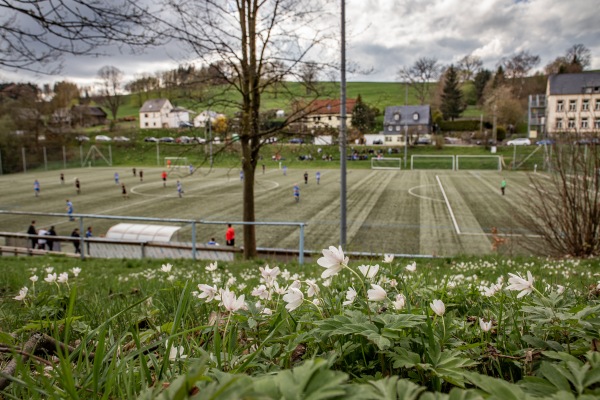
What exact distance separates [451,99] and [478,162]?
43277 millimetres

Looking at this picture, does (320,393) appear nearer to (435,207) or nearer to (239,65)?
(239,65)

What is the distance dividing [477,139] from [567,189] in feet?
260

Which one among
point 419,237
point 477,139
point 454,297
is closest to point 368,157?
point 477,139

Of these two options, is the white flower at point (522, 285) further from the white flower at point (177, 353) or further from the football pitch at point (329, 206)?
the football pitch at point (329, 206)

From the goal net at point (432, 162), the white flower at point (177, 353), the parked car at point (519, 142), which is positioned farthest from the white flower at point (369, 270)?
the parked car at point (519, 142)

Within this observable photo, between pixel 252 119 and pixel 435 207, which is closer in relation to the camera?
pixel 252 119

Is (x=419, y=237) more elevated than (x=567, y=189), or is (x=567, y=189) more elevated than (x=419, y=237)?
(x=567, y=189)

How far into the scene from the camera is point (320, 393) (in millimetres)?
754

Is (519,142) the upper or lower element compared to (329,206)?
upper

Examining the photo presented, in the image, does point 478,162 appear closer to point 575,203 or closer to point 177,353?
point 575,203

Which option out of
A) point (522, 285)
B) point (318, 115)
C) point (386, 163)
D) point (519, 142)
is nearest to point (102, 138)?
point (386, 163)

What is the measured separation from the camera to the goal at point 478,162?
65.2m

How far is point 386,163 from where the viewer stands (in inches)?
2731

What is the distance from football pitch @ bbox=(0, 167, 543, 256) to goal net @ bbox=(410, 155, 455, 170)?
8559mm
